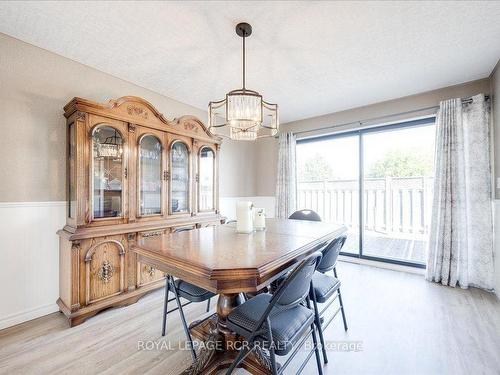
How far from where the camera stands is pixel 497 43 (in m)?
2.05

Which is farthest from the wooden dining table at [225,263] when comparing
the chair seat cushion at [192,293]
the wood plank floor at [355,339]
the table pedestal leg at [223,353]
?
the wood plank floor at [355,339]

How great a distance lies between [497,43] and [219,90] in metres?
2.78

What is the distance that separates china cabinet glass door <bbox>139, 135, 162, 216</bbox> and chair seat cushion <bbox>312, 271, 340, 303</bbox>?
186 cm

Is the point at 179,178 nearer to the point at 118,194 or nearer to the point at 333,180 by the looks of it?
the point at 118,194

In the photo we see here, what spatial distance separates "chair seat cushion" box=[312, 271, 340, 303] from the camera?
1594 mm

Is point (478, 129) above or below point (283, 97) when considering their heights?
below

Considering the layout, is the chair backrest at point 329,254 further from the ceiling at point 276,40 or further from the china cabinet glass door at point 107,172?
the china cabinet glass door at point 107,172

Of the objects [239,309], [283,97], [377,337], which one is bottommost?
[377,337]

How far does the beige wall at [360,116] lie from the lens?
2830mm

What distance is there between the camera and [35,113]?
2.10 metres

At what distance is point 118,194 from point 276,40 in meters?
2.11

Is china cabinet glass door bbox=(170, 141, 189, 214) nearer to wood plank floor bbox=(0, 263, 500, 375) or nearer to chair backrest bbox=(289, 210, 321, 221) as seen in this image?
wood plank floor bbox=(0, 263, 500, 375)

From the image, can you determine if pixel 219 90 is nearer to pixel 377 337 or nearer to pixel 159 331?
pixel 159 331

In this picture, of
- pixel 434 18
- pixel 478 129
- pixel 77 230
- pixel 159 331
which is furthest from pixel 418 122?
pixel 77 230
